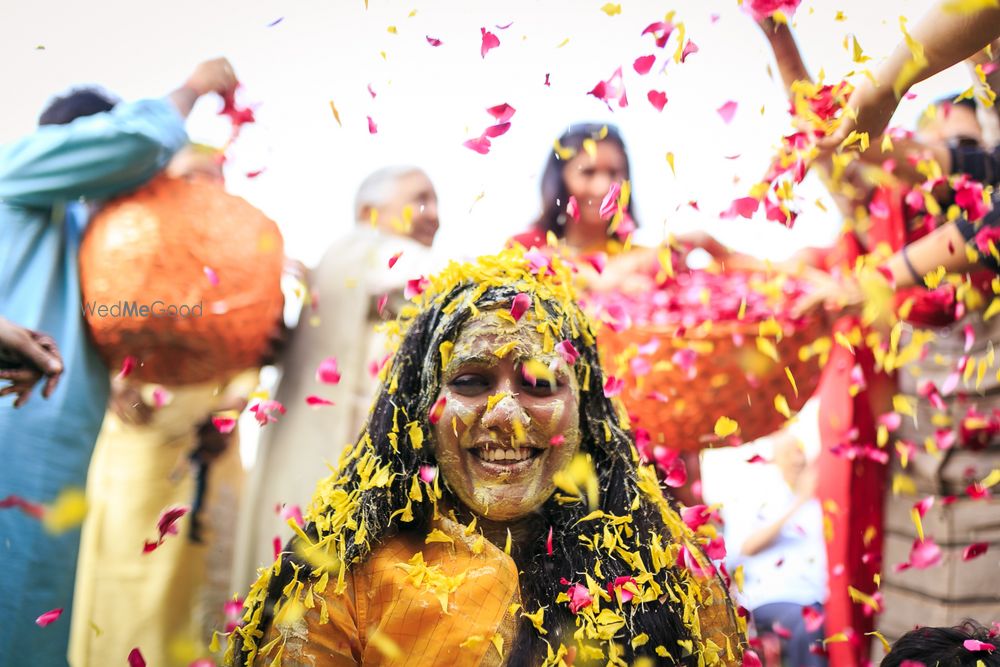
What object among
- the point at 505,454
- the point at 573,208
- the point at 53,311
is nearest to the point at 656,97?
the point at 573,208

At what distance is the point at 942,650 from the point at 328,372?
1.68m

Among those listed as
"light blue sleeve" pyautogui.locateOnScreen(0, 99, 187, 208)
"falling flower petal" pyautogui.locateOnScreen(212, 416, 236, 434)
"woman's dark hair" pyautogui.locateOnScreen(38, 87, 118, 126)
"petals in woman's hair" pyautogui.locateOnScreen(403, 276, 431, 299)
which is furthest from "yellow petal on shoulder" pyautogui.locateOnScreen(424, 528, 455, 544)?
"woman's dark hair" pyautogui.locateOnScreen(38, 87, 118, 126)

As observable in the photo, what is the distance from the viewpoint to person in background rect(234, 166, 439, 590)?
2.69 m

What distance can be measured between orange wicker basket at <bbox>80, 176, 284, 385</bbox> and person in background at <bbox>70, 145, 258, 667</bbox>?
0.57 ft

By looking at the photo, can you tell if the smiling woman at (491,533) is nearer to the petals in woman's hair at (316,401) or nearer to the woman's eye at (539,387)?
the woman's eye at (539,387)

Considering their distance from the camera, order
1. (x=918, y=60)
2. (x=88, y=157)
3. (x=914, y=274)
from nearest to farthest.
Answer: (x=918, y=60), (x=88, y=157), (x=914, y=274)

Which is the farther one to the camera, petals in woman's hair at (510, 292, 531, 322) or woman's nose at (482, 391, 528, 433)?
petals in woman's hair at (510, 292, 531, 322)

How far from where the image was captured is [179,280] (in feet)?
7.28

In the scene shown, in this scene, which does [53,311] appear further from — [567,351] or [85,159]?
[567,351]

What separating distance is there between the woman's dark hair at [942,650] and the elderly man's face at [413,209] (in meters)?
1.82

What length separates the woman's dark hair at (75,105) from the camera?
8.99ft

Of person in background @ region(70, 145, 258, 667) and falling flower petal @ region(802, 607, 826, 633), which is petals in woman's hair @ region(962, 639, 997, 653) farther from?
person in background @ region(70, 145, 258, 667)

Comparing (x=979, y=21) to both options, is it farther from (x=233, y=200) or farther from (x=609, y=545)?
(x=233, y=200)

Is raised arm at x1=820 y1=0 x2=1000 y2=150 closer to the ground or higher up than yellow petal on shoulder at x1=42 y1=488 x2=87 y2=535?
higher up
